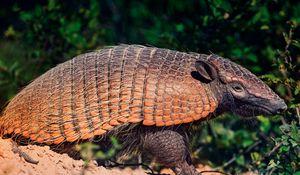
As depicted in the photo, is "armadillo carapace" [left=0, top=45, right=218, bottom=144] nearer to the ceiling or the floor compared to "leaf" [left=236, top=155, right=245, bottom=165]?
nearer to the ceiling

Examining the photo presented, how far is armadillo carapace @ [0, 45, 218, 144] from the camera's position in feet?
21.1

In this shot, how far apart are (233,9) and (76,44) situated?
8.18ft

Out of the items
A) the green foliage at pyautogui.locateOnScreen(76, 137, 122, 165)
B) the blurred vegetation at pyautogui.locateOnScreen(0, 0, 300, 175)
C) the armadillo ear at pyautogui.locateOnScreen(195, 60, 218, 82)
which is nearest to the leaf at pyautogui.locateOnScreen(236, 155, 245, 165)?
the blurred vegetation at pyautogui.locateOnScreen(0, 0, 300, 175)

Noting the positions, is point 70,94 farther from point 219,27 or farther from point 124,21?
point 124,21

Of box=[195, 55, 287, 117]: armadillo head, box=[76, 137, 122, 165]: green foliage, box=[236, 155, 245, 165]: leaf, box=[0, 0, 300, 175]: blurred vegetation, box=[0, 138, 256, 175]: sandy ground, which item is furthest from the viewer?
box=[0, 0, 300, 175]: blurred vegetation

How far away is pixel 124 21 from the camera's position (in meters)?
12.7

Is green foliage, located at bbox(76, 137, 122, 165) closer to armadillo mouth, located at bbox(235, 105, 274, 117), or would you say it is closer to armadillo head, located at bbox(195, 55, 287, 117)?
armadillo head, located at bbox(195, 55, 287, 117)

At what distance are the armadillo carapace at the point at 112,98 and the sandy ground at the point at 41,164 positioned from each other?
0.21 m

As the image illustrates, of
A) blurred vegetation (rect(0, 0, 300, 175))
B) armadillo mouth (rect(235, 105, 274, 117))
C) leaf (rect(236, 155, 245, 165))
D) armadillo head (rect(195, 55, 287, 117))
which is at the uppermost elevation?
armadillo head (rect(195, 55, 287, 117))

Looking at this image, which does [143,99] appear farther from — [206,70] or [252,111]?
[252,111]

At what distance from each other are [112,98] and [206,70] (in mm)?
1011

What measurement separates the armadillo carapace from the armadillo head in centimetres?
13

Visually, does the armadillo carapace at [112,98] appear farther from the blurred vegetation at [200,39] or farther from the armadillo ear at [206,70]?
the blurred vegetation at [200,39]

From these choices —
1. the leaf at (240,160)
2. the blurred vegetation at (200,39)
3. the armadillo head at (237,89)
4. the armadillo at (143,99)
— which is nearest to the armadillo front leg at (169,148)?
the armadillo at (143,99)
